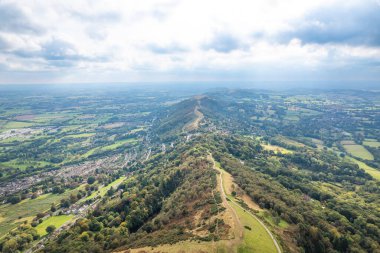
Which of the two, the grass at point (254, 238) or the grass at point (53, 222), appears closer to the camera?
the grass at point (254, 238)

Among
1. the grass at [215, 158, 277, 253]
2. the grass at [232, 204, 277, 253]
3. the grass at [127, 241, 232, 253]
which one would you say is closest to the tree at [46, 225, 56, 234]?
the grass at [127, 241, 232, 253]

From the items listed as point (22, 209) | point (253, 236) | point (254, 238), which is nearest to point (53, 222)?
point (22, 209)

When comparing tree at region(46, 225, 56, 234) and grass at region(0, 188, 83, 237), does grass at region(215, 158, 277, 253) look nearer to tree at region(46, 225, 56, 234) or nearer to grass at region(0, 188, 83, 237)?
tree at region(46, 225, 56, 234)

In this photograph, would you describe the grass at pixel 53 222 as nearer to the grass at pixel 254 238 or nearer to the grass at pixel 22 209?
the grass at pixel 22 209

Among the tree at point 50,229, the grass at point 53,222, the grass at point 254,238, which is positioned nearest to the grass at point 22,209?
the grass at point 53,222

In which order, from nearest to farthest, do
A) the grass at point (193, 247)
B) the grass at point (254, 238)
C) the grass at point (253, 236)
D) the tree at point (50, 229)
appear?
1. the grass at point (193, 247)
2. the grass at point (254, 238)
3. the grass at point (253, 236)
4. the tree at point (50, 229)

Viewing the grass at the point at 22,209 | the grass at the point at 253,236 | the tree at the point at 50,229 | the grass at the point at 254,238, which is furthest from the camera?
the grass at the point at 22,209

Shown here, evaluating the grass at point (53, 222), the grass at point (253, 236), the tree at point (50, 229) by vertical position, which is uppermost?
the grass at point (253, 236)

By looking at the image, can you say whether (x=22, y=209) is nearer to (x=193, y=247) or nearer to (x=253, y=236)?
(x=193, y=247)
